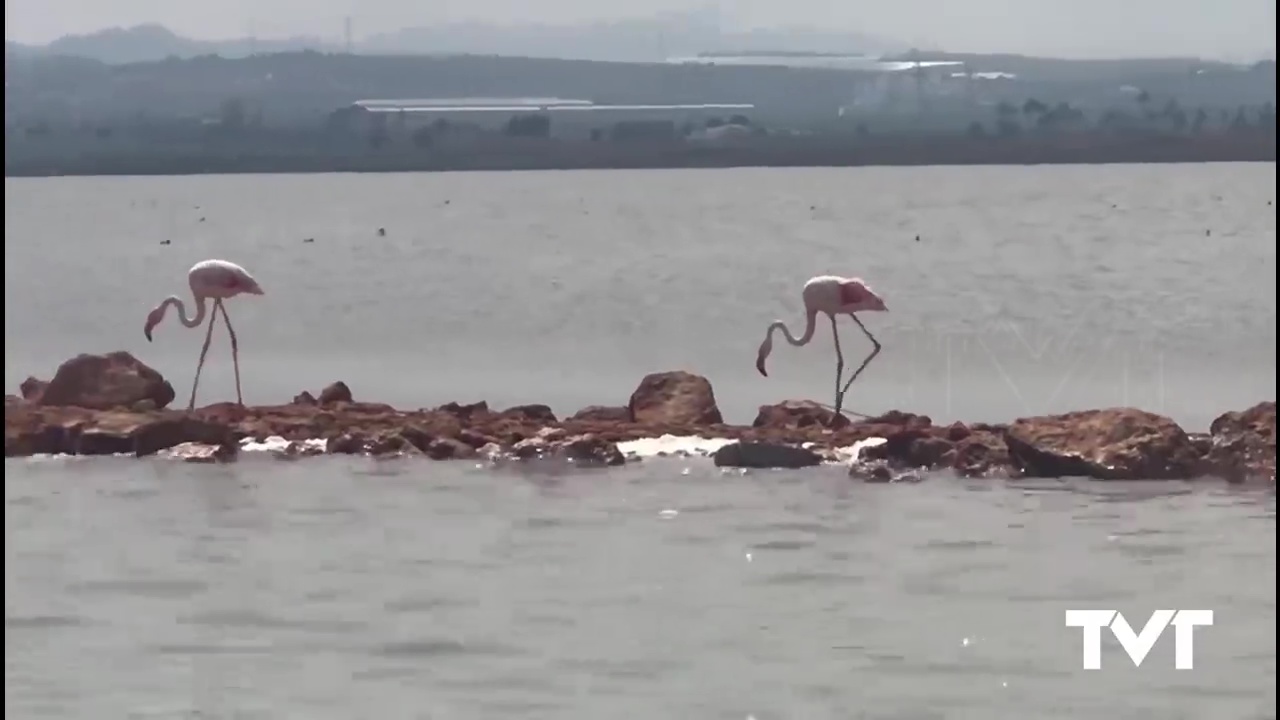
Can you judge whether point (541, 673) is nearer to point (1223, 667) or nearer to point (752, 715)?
point (752, 715)

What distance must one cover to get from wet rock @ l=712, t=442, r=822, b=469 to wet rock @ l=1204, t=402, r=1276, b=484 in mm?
2334

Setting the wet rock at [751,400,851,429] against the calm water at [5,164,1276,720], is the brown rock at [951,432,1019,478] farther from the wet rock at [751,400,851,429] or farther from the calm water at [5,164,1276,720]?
the wet rock at [751,400,851,429]

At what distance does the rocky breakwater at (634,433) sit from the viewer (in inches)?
618

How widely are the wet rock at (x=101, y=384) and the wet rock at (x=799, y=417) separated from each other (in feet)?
13.9

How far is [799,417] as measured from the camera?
708 inches

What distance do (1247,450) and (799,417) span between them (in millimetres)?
3264

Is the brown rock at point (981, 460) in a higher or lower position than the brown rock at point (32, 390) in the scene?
lower

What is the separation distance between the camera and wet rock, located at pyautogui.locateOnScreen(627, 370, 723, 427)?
709 inches

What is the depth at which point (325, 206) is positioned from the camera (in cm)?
9106

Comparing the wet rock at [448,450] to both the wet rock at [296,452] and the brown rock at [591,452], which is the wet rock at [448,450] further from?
the wet rock at [296,452]

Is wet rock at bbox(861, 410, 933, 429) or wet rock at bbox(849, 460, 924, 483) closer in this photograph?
wet rock at bbox(849, 460, 924, 483)

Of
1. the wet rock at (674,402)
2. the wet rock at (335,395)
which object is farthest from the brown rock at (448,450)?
the wet rock at (335,395)

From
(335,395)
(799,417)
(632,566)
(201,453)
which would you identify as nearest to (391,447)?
(201,453)

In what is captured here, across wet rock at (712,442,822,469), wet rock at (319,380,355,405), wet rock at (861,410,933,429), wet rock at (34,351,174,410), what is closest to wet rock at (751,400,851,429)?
wet rock at (861,410,933,429)
